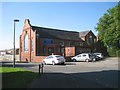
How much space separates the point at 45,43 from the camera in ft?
219

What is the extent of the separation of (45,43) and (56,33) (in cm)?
781

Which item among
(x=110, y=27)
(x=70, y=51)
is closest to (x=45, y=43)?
(x=70, y=51)

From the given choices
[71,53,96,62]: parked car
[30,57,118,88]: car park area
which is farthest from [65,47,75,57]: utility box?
[30,57,118,88]: car park area

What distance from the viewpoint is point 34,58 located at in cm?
6144

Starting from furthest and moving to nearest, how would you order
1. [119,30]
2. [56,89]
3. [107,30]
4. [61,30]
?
[61,30] → [107,30] → [119,30] → [56,89]

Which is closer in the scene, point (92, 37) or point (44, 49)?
point (44, 49)

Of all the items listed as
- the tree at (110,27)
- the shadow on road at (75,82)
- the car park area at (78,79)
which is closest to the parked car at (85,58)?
the tree at (110,27)

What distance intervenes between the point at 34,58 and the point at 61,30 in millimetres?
19012

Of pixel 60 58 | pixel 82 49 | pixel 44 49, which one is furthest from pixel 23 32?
pixel 60 58

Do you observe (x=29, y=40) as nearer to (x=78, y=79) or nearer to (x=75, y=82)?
(x=78, y=79)

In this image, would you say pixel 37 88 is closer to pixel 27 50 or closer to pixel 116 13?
pixel 116 13

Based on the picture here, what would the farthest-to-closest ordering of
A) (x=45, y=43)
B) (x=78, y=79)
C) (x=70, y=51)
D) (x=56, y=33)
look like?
(x=56, y=33)
(x=45, y=43)
(x=70, y=51)
(x=78, y=79)

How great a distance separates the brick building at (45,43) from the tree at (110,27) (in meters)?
7.22

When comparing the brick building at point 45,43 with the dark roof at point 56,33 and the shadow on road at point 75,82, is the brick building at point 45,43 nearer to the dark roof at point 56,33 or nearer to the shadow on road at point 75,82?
the dark roof at point 56,33
